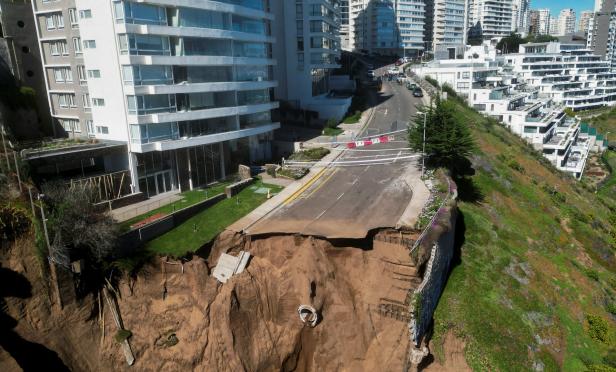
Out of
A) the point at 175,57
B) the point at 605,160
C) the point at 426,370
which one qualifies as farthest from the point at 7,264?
the point at 605,160

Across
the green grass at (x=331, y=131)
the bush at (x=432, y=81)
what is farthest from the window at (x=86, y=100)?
the bush at (x=432, y=81)

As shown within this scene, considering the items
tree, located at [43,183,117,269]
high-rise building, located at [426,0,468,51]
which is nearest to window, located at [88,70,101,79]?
tree, located at [43,183,117,269]

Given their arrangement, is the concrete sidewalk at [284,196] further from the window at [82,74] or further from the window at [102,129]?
the window at [82,74]

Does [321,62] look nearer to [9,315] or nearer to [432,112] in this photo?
[432,112]

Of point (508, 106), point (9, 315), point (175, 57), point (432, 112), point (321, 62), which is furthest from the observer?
point (508, 106)

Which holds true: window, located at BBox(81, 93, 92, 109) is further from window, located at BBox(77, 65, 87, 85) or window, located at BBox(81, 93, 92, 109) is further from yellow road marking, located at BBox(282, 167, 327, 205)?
yellow road marking, located at BBox(282, 167, 327, 205)
